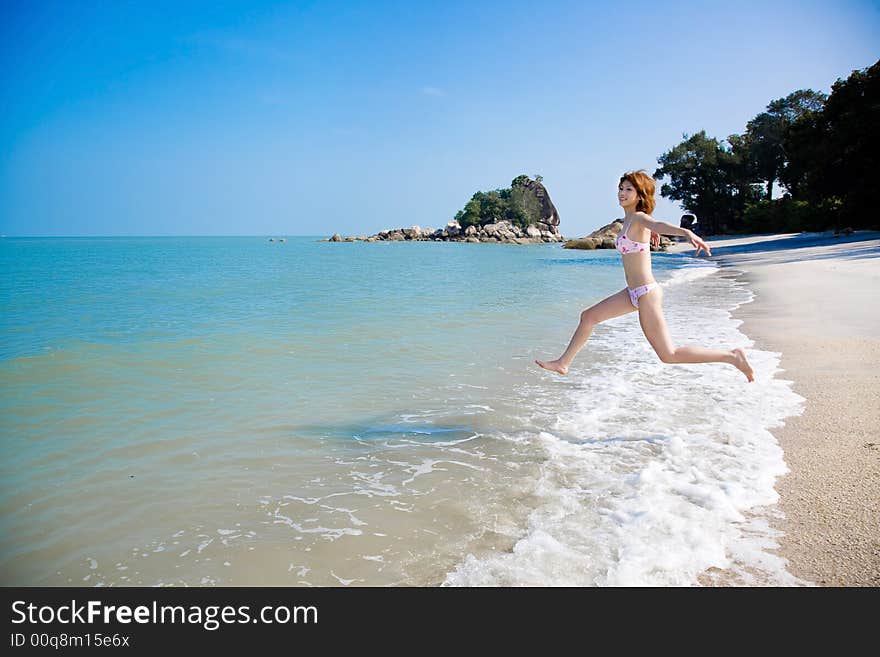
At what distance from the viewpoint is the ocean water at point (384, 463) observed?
3260 millimetres

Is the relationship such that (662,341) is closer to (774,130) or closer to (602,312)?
(602,312)

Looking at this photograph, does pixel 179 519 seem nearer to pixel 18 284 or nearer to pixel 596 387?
pixel 596 387

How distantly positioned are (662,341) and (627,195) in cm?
121

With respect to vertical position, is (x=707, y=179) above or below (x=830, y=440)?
above

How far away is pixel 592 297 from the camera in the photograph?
19.1 meters

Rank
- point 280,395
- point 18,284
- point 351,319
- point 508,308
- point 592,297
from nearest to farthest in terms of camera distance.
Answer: point 280,395 < point 351,319 < point 508,308 < point 592,297 < point 18,284

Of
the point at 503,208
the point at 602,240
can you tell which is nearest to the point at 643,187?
the point at 602,240

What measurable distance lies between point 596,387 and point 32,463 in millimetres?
5917

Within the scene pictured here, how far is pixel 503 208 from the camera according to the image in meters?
132

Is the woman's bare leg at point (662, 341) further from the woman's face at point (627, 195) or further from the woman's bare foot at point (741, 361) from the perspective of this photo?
the woman's face at point (627, 195)

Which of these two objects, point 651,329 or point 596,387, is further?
point 596,387

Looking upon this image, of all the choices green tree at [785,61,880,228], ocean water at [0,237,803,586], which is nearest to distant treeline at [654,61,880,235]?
green tree at [785,61,880,228]
